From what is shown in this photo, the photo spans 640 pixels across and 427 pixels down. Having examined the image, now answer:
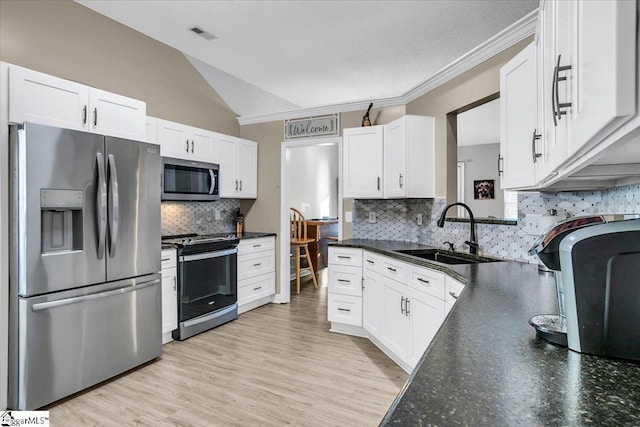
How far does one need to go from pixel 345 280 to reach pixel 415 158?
1.38 m

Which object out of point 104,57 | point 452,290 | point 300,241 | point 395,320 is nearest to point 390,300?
point 395,320

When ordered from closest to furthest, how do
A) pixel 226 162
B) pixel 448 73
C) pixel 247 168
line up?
pixel 448 73 < pixel 226 162 < pixel 247 168

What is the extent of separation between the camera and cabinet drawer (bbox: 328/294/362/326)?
353 cm

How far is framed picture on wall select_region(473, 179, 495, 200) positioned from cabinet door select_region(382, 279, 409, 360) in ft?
19.6

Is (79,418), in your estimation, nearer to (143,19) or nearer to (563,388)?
(563,388)

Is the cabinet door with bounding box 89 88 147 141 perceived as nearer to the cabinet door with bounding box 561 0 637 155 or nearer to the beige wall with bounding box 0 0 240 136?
A: the beige wall with bounding box 0 0 240 136

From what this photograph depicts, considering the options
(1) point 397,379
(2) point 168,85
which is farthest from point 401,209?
(2) point 168,85

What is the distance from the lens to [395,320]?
290cm

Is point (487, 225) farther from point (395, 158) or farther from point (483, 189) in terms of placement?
point (483, 189)

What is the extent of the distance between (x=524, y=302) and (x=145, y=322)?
267 centimetres

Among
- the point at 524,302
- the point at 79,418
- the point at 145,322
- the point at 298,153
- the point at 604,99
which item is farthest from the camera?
the point at 298,153

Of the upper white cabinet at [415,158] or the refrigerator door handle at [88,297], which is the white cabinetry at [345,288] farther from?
the refrigerator door handle at [88,297]

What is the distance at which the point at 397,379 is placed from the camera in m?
2.65

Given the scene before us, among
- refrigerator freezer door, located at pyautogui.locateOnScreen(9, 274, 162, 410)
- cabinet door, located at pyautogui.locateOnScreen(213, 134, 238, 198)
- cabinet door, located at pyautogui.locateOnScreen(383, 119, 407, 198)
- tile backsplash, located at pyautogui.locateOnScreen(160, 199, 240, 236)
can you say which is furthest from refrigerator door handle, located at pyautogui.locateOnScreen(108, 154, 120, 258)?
cabinet door, located at pyautogui.locateOnScreen(383, 119, 407, 198)
